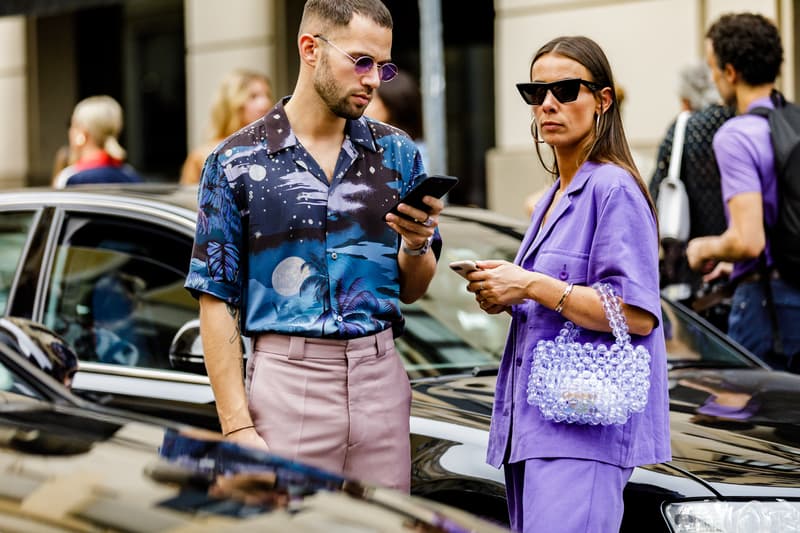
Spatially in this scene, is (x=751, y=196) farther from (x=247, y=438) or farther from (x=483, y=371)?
(x=247, y=438)

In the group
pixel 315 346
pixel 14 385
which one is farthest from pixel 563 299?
pixel 14 385

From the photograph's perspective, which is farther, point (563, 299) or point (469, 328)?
point (469, 328)

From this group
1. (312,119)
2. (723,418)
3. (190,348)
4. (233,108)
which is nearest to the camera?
(312,119)

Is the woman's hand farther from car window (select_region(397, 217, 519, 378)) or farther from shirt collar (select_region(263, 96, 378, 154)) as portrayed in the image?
car window (select_region(397, 217, 519, 378))

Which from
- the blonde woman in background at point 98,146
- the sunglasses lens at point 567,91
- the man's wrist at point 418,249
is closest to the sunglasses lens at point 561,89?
the sunglasses lens at point 567,91

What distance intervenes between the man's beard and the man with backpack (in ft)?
6.99

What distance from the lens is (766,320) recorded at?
16.2 feet

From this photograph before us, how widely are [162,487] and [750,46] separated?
11.2ft

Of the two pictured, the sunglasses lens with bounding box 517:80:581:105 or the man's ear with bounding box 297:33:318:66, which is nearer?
the sunglasses lens with bounding box 517:80:581:105

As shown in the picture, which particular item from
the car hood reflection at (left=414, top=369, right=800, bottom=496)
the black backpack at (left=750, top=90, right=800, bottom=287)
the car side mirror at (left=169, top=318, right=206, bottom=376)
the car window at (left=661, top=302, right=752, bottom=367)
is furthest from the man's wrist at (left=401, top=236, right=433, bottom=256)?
the black backpack at (left=750, top=90, right=800, bottom=287)

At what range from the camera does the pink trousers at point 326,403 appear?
3.08m


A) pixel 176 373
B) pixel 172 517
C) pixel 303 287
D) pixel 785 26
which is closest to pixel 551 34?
pixel 785 26

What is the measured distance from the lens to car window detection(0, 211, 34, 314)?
4.63 meters

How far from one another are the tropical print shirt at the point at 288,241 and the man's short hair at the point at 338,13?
27 centimetres
